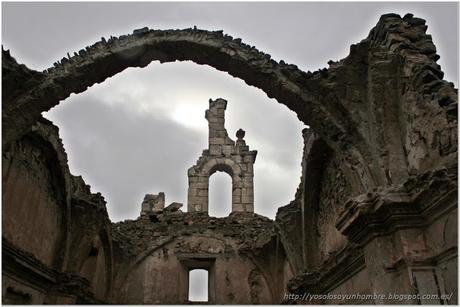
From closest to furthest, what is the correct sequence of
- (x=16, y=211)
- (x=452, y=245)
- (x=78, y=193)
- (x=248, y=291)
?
(x=452, y=245), (x=16, y=211), (x=78, y=193), (x=248, y=291)

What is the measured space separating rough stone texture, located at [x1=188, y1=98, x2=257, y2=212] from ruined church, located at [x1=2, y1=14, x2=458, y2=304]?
3455 millimetres

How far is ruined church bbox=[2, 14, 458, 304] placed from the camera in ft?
13.7

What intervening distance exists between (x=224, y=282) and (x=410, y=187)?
872 centimetres

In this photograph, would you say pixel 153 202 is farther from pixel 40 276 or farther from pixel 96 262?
pixel 40 276

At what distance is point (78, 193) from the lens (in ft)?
29.1

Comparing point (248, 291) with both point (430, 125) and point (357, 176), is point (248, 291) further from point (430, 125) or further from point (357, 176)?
point (430, 125)

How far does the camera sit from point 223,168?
16.3 metres

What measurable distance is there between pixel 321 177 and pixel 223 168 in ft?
28.1

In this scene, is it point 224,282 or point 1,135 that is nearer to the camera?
point 1,135

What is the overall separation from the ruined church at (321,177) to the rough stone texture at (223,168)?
11.3 ft

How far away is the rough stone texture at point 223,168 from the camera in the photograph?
14.8m

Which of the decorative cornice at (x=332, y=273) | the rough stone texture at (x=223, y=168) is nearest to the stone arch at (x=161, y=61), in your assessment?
the decorative cornice at (x=332, y=273)

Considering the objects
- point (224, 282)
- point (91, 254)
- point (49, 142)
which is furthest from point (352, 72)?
point (224, 282)

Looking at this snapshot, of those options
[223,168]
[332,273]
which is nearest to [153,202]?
[223,168]
